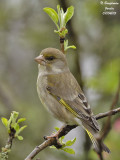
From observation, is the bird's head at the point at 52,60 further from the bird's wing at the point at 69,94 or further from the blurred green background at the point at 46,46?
the blurred green background at the point at 46,46

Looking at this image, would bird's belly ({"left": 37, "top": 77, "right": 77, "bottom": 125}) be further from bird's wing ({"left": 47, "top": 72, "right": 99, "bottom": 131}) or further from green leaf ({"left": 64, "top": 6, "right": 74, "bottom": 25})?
green leaf ({"left": 64, "top": 6, "right": 74, "bottom": 25})

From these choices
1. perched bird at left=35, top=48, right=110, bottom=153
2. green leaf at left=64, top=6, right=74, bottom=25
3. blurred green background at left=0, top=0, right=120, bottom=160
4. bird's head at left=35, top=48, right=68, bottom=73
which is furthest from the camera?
blurred green background at left=0, top=0, right=120, bottom=160

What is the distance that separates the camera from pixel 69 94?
169 inches

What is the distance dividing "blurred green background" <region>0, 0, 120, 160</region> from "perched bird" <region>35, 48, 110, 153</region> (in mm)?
699

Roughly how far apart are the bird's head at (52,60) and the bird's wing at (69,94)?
0.12m

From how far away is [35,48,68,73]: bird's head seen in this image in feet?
14.4

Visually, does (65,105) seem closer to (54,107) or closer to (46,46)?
(54,107)

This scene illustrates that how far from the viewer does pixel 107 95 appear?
5.78 m

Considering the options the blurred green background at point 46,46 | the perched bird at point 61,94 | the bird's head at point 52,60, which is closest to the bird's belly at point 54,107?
the perched bird at point 61,94

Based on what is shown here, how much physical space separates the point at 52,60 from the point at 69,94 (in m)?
0.55

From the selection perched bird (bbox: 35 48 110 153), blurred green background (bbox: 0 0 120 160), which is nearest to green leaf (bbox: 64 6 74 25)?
perched bird (bbox: 35 48 110 153)

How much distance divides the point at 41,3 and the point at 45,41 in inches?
31.8

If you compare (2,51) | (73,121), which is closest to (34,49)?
(2,51)

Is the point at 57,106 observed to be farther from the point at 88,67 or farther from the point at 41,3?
the point at 88,67
